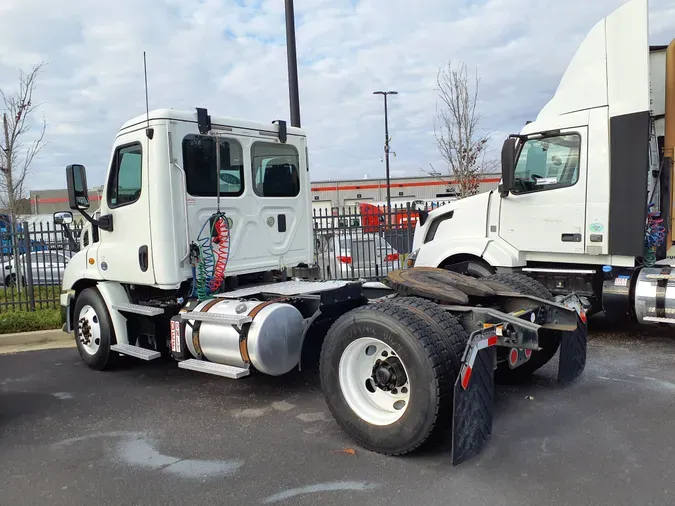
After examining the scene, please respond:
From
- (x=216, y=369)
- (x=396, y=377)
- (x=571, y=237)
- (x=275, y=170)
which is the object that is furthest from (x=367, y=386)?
(x=571, y=237)

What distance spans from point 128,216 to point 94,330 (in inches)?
59.8

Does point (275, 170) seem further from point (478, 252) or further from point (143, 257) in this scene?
point (478, 252)

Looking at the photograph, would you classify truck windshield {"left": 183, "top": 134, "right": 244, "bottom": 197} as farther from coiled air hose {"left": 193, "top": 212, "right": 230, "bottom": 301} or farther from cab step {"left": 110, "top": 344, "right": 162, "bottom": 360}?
cab step {"left": 110, "top": 344, "right": 162, "bottom": 360}

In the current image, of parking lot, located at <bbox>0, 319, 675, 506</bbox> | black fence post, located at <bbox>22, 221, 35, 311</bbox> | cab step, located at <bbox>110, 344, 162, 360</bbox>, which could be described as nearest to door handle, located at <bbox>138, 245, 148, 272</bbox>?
cab step, located at <bbox>110, 344, 162, 360</bbox>

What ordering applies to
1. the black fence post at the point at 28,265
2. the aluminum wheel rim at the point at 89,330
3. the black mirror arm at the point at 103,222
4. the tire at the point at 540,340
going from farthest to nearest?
the black fence post at the point at 28,265 < the aluminum wheel rim at the point at 89,330 < the black mirror arm at the point at 103,222 < the tire at the point at 540,340

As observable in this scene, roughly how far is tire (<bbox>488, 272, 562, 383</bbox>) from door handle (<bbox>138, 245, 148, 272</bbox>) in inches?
134

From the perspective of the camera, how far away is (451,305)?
4254 millimetres

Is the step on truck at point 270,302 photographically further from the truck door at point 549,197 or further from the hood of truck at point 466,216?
the hood of truck at point 466,216

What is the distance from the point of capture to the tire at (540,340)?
4.91 m

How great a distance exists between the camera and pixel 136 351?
5.70 m

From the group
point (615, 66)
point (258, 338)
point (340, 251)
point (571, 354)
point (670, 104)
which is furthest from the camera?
point (340, 251)

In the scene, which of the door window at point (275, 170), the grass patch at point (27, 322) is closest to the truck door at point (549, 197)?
the door window at point (275, 170)

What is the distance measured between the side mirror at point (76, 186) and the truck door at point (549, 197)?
5.22 meters

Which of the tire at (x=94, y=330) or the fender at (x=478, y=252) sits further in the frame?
the fender at (x=478, y=252)
